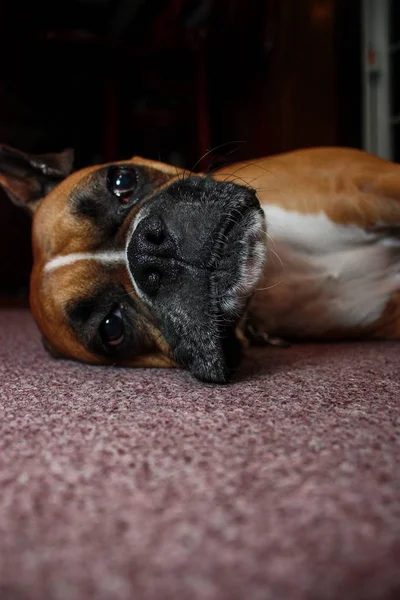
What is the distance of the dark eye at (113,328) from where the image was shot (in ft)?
5.30

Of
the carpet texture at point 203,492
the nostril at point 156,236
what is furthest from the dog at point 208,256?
the carpet texture at point 203,492

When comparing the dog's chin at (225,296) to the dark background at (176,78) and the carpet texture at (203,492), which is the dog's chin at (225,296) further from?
the dark background at (176,78)

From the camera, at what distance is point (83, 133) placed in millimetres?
4469

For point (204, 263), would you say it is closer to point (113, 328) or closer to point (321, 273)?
point (113, 328)

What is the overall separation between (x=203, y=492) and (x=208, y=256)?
2.32 feet

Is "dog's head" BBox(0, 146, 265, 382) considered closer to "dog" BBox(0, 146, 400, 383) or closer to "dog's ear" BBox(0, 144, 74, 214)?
"dog" BBox(0, 146, 400, 383)

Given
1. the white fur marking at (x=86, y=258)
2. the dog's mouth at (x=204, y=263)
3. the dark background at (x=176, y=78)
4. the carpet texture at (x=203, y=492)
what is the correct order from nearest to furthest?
1. the carpet texture at (x=203, y=492)
2. the dog's mouth at (x=204, y=263)
3. the white fur marking at (x=86, y=258)
4. the dark background at (x=176, y=78)

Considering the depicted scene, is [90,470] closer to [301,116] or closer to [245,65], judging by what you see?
[301,116]

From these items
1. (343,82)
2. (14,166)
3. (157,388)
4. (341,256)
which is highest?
(343,82)

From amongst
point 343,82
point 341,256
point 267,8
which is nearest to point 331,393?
point 341,256

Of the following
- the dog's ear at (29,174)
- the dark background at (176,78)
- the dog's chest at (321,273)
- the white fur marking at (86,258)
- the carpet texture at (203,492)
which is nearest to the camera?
→ the carpet texture at (203,492)

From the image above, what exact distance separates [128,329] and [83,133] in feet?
10.5

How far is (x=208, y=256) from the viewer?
135 centimetres

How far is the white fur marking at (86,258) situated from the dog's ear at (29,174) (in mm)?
496
